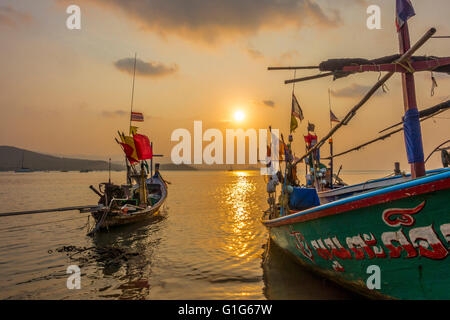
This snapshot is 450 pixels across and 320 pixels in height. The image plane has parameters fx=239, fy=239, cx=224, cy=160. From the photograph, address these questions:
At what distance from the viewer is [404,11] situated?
A: 4.70m

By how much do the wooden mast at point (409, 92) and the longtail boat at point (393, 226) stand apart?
0.02 meters

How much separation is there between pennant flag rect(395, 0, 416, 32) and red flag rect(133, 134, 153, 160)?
52.8 ft

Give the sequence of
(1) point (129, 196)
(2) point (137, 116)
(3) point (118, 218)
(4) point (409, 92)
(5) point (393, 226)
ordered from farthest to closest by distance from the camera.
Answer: (2) point (137, 116) < (1) point (129, 196) < (3) point (118, 218) < (4) point (409, 92) < (5) point (393, 226)

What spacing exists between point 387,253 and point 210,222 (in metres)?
13.3

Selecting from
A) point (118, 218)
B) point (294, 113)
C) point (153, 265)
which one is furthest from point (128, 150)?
point (294, 113)

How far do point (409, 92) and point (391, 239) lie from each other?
297 cm

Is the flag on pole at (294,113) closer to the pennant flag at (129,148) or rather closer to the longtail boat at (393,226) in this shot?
the longtail boat at (393,226)

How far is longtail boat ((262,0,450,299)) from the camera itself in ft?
11.8

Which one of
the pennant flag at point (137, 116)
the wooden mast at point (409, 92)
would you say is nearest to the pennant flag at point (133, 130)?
the pennant flag at point (137, 116)

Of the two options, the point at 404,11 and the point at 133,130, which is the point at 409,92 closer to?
the point at 404,11

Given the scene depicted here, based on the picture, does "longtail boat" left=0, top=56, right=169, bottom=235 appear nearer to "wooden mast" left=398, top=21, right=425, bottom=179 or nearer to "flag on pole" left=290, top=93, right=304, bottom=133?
"flag on pole" left=290, top=93, right=304, bottom=133

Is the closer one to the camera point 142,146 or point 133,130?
point 142,146

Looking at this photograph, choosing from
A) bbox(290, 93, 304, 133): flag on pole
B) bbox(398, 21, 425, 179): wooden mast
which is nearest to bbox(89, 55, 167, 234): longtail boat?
bbox(290, 93, 304, 133): flag on pole

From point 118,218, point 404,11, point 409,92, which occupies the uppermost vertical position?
point 404,11
